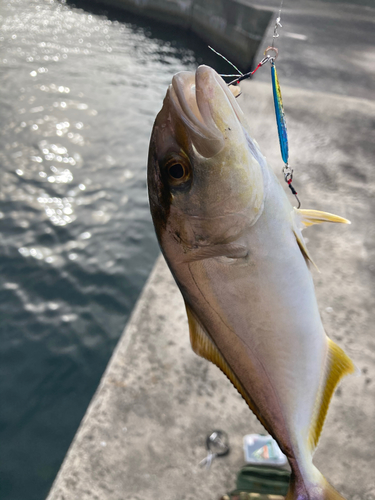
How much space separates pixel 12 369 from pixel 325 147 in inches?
228

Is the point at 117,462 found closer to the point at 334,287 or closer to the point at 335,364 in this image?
the point at 335,364

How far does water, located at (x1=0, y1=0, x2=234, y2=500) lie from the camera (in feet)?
14.3

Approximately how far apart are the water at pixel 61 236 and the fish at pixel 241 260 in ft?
11.0

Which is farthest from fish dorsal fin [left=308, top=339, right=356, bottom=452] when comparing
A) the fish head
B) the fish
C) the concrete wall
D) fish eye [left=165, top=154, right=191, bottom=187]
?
the concrete wall

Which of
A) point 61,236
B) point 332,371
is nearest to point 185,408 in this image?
point 332,371

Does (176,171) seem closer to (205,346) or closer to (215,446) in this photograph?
(205,346)

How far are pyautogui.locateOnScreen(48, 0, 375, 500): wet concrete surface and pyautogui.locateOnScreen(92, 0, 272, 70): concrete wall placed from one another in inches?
561

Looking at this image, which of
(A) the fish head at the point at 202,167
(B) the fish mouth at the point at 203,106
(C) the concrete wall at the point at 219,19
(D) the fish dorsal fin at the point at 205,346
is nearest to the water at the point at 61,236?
Result: (D) the fish dorsal fin at the point at 205,346

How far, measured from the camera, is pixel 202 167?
128cm

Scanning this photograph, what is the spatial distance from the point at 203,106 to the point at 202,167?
0.19 m

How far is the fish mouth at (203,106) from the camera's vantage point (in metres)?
1.21

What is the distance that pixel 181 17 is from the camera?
19.7 metres

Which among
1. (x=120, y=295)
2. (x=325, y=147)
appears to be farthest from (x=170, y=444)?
(x=325, y=147)

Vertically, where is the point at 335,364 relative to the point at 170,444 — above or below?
above
